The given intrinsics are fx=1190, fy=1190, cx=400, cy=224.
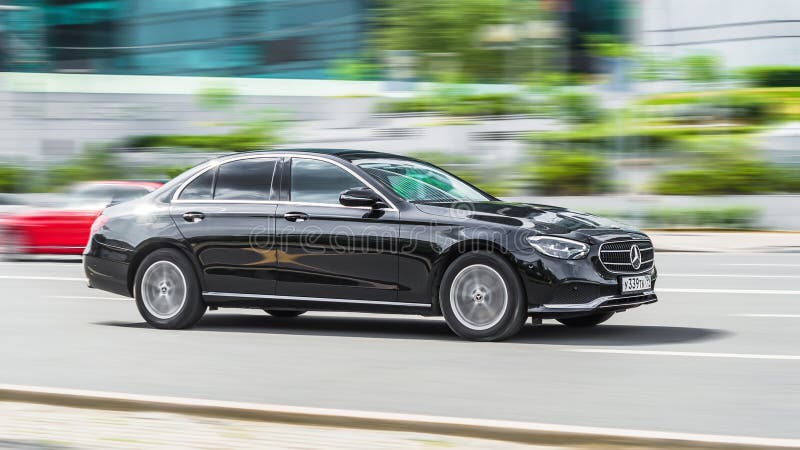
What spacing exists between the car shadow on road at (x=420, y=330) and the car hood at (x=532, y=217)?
831 millimetres

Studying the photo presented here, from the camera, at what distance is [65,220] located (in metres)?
17.6

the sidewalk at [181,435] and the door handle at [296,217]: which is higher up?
the door handle at [296,217]

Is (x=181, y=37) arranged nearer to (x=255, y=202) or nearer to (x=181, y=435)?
(x=255, y=202)

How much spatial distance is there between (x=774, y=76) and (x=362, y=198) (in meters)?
29.7

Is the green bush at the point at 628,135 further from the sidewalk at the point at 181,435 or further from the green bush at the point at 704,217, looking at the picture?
the sidewalk at the point at 181,435

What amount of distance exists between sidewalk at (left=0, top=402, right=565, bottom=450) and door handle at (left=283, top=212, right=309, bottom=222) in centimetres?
341

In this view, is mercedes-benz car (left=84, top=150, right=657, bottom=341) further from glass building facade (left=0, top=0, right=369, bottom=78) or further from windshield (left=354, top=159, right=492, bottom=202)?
glass building facade (left=0, top=0, right=369, bottom=78)

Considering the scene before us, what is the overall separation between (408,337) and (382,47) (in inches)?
1058

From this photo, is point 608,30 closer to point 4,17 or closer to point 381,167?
point 4,17

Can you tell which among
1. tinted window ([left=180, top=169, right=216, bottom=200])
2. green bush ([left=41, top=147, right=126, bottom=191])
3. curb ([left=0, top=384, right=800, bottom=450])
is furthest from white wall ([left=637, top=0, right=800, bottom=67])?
curb ([left=0, top=384, right=800, bottom=450])

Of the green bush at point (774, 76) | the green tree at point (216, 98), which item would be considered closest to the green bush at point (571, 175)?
the green bush at point (774, 76)

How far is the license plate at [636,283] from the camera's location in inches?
335

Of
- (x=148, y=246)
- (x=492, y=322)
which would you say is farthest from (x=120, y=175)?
(x=492, y=322)

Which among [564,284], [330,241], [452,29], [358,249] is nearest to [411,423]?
[564,284]
